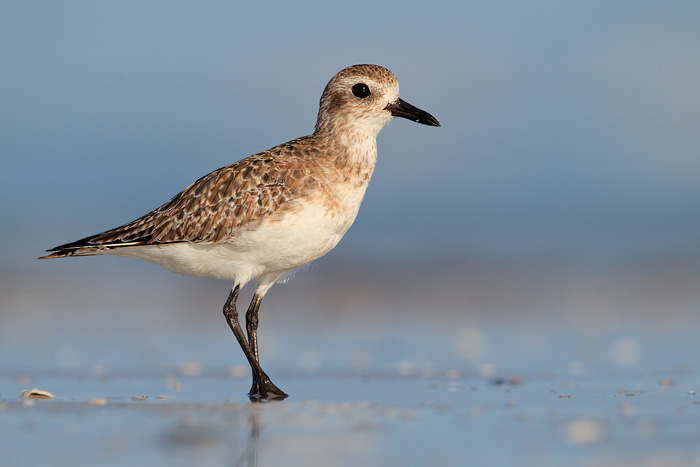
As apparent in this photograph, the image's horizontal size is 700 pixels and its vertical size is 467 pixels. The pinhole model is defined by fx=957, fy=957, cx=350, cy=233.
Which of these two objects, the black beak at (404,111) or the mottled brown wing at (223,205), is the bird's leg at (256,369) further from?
the black beak at (404,111)

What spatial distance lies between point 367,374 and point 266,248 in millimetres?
1856

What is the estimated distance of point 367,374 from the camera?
9641mm

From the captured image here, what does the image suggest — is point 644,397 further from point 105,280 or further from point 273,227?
point 105,280

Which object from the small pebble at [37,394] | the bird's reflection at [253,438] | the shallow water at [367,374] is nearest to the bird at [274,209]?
the bird's reflection at [253,438]

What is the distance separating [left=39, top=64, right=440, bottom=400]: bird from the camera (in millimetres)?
8641

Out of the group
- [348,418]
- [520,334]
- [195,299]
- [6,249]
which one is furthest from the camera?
[6,249]

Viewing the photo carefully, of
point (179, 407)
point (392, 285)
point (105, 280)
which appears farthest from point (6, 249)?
point (179, 407)

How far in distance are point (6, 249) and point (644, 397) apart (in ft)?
54.8

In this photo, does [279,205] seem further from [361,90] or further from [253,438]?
[253,438]

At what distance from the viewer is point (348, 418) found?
23.4 ft

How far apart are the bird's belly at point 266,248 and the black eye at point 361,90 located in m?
1.11

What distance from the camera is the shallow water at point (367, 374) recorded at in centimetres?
620

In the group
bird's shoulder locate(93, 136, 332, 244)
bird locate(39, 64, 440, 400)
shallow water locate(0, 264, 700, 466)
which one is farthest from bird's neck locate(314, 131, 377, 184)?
shallow water locate(0, 264, 700, 466)

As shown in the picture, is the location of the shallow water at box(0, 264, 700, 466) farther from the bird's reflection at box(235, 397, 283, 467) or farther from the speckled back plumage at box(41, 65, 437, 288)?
the speckled back plumage at box(41, 65, 437, 288)
